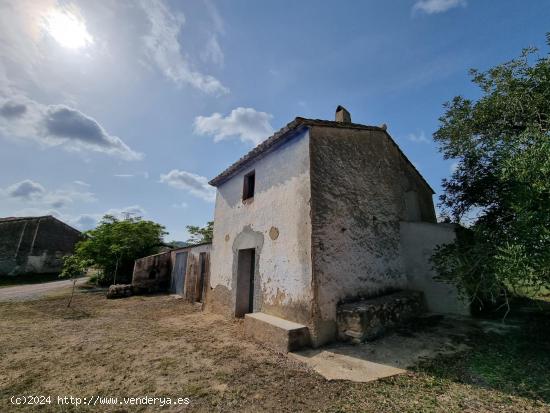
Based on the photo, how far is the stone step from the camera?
4801 mm

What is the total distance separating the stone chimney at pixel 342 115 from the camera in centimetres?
778

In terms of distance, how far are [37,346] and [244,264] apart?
4836 millimetres

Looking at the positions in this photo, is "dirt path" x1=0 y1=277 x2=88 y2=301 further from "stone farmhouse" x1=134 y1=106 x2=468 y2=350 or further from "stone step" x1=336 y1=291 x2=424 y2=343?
"stone step" x1=336 y1=291 x2=424 y2=343

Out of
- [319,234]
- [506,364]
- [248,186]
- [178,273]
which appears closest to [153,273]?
[178,273]

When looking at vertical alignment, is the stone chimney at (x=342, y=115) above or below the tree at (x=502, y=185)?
above

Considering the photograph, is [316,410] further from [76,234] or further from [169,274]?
[76,234]

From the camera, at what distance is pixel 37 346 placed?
5.07m

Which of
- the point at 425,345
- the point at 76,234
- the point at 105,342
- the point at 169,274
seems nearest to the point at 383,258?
the point at 425,345

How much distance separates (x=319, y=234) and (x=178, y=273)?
410 inches

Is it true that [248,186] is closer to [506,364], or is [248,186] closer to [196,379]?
[196,379]

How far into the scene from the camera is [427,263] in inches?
272

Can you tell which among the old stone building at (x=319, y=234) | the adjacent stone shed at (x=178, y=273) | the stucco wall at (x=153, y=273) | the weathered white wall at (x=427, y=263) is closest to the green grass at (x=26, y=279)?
the stucco wall at (x=153, y=273)

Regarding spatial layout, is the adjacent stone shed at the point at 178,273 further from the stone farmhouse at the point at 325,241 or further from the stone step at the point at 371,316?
the stone step at the point at 371,316

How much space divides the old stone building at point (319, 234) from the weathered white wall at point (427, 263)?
0.08ft
